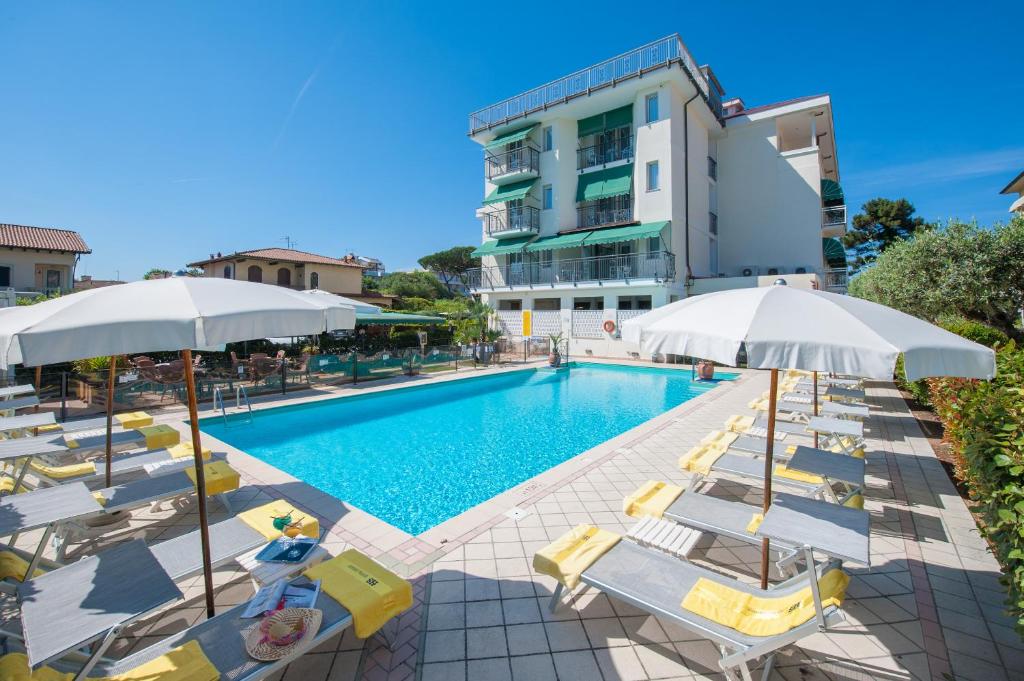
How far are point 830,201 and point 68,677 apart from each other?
121 ft

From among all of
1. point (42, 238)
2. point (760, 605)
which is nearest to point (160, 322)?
point (760, 605)

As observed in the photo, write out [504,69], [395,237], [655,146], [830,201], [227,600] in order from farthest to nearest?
[395,237]
[504,69]
[830,201]
[655,146]
[227,600]

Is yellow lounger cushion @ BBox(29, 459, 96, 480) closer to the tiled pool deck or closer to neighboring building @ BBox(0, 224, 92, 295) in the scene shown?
the tiled pool deck

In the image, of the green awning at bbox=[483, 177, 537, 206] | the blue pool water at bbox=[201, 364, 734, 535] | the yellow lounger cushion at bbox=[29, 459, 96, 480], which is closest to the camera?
the yellow lounger cushion at bbox=[29, 459, 96, 480]

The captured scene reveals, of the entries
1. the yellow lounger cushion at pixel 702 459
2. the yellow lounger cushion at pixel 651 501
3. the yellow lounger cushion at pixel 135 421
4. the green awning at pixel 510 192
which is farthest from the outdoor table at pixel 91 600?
the green awning at pixel 510 192

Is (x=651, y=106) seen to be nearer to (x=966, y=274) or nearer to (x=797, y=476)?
(x=966, y=274)

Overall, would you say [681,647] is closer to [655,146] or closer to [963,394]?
→ [963,394]

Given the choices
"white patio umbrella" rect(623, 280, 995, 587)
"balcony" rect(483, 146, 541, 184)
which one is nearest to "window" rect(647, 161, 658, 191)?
"balcony" rect(483, 146, 541, 184)

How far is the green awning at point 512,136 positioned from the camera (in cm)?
2805

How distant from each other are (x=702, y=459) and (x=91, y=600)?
19.8 ft

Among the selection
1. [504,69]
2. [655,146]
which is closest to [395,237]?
[504,69]

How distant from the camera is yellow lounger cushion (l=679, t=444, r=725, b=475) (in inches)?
217

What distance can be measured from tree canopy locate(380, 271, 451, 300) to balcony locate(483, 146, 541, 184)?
24.6 metres

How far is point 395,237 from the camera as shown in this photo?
167ft
